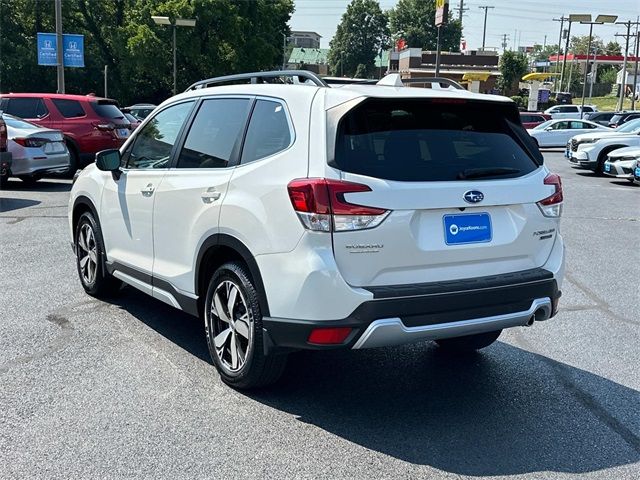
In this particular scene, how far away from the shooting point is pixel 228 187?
402cm

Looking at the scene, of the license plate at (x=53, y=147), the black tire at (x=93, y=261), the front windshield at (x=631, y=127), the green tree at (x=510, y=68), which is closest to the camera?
the black tire at (x=93, y=261)

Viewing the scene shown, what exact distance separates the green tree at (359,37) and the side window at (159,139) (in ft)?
385

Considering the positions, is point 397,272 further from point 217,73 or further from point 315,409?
Result: point 217,73

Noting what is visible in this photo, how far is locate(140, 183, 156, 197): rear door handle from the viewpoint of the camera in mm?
4844

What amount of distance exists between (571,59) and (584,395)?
10704 centimetres

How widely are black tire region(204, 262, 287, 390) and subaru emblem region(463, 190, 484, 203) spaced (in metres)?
1.26

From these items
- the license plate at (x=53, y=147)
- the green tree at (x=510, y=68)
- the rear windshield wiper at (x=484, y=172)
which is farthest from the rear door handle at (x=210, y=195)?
the green tree at (x=510, y=68)

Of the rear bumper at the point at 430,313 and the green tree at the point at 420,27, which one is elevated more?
the green tree at the point at 420,27

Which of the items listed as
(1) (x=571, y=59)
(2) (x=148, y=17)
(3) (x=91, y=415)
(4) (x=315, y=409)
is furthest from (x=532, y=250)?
(1) (x=571, y=59)

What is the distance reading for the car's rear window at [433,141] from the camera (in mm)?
3580

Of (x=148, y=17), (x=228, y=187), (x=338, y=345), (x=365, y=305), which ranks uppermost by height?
(x=148, y=17)

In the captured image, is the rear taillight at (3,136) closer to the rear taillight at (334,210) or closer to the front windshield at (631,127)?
the rear taillight at (334,210)

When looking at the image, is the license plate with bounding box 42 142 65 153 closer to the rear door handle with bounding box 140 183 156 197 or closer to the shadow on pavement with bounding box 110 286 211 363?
the shadow on pavement with bounding box 110 286 211 363

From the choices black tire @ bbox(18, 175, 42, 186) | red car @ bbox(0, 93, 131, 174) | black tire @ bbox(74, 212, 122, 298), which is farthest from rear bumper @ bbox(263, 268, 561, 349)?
red car @ bbox(0, 93, 131, 174)
